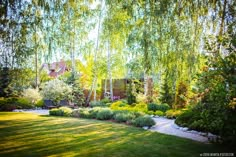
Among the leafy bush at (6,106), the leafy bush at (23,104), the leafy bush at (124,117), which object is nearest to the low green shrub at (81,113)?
the leafy bush at (124,117)

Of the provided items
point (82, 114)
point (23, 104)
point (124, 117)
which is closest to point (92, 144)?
point (124, 117)

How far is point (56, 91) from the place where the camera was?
15812mm

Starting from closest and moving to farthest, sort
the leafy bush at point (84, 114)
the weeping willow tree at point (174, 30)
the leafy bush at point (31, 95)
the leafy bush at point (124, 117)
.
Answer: the weeping willow tree at point (174, 30) → the leafy bush at point (124, 117) → the leafy bush at point (84, 114) → the leafy bush at point (31, 95)

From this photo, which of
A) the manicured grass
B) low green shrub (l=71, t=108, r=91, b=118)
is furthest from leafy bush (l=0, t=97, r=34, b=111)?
the manicured grass

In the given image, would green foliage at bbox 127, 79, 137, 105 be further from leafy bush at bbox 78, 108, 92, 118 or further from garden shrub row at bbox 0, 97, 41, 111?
garden shrub row at bbox 0, 97, 41, 111

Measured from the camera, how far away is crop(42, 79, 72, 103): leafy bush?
1586 centimetres

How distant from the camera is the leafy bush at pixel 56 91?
15.9 metres

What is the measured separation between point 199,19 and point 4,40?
3.24m

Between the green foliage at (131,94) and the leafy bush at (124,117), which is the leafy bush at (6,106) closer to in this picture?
the green foliage at (131,94)

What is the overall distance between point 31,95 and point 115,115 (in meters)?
9.55

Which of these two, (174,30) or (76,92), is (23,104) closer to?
(76,92)

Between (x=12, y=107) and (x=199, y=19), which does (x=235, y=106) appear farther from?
(x=12, y=107)

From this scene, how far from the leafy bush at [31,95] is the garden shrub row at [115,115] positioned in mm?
6000

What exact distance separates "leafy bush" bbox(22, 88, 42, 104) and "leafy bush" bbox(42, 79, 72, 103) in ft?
5.38
